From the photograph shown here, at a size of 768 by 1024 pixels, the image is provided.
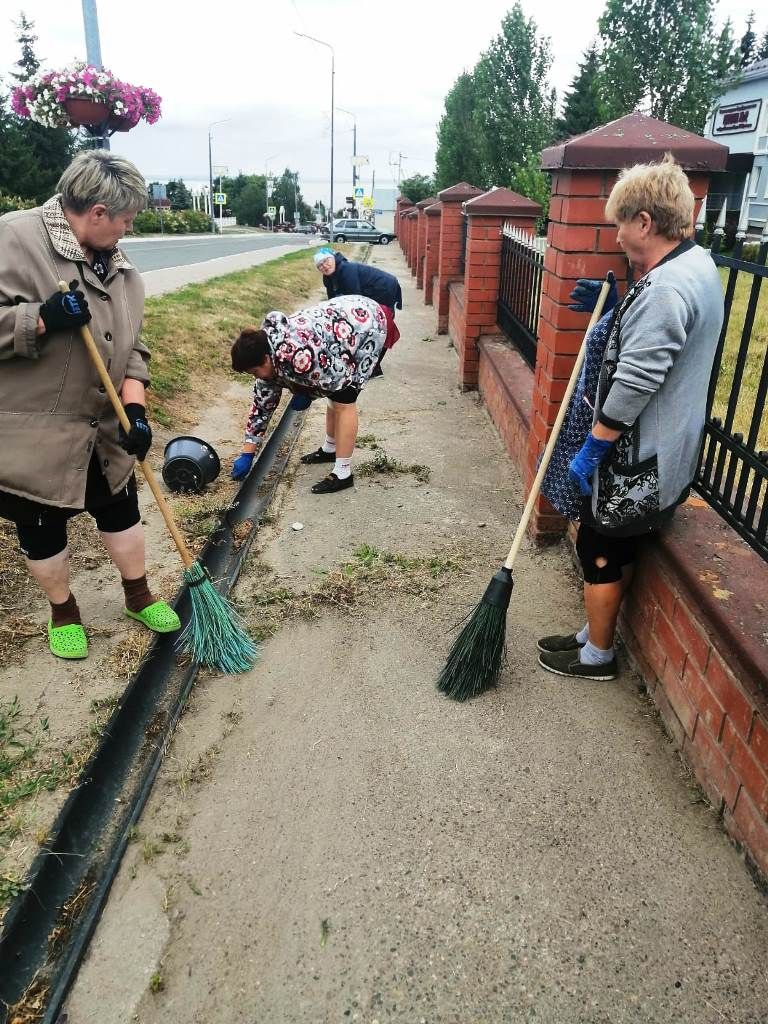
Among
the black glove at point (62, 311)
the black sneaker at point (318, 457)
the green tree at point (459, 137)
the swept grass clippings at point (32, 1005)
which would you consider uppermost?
the green tree at point (459, 137)

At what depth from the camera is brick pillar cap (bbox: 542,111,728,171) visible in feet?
9.59

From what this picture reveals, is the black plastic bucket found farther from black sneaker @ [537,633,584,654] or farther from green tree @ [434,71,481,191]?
green tree @ [434,71,481,191]

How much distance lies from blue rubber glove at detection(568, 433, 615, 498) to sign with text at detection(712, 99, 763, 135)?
38.7m

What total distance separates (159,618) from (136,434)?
2.79 feet

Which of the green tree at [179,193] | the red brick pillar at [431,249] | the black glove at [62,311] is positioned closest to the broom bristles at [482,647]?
the black glove at [62,311]

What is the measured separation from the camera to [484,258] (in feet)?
22.7

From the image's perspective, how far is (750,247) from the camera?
7.84 feet

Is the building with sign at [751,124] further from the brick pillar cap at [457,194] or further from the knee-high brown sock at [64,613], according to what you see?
the knee-high brown sock at [64,613]

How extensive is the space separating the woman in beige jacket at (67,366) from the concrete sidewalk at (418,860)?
0.82m

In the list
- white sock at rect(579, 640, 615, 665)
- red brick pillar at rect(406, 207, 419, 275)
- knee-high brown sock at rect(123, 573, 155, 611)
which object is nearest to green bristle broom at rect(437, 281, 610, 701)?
white sock at rect(579, 640, 615, 665)

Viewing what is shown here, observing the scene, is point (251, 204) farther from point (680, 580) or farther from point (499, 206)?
point (680, 580)

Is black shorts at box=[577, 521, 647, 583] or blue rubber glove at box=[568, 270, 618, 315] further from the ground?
blue rubber glove at box=[568, 270, 618, 315]

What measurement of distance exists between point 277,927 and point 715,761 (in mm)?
1312

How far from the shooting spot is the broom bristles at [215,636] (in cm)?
296
